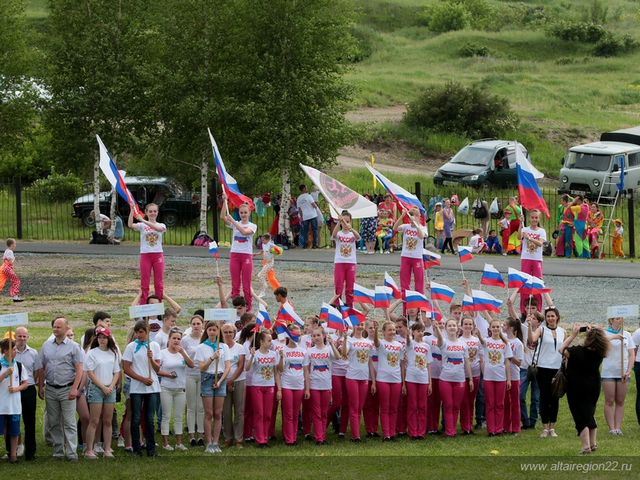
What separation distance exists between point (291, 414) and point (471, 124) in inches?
1399

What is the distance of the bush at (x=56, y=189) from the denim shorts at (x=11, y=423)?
21005 mm

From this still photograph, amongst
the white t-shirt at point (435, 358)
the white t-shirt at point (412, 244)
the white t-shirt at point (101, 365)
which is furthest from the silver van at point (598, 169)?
the white t-shirt at point (101, 365)

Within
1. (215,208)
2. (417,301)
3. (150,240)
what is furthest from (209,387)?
(215,208)

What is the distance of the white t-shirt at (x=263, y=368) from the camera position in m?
11.9

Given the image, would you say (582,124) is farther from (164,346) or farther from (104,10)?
(164,346)

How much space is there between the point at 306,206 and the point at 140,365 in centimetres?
1671

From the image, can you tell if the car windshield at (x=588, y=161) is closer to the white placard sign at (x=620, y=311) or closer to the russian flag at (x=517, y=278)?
the russian flag at (x=517, y=278)

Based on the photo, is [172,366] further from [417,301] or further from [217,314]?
Result: [417,301]

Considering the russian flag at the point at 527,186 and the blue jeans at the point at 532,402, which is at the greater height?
the russian flag at the point at 527,186

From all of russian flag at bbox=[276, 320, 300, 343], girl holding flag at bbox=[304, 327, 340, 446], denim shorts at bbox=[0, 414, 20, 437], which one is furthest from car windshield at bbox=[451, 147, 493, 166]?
denim shorts at bbox=[0, 414, 20, 437]

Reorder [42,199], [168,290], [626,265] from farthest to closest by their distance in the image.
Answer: [42,199] < [626,265] < [168,290]

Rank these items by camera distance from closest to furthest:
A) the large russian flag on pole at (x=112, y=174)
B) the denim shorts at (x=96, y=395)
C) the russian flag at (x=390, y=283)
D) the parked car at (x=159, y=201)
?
the denim shorts at (x=96, y=395)
the russian flag at (x=390, y=283)
the large russian flag on pole at (x=112, y=174)
the parked car at (x=159, y=201)

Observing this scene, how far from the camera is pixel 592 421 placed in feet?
36.3

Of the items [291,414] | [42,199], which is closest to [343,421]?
[291,414]
